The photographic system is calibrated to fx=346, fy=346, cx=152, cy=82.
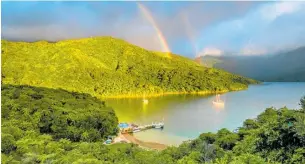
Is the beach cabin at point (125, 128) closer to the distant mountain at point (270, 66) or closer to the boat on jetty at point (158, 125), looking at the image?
the boat on jetty at point (158, 125)

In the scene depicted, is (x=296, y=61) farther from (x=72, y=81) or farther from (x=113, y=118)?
(x=113, y=118)

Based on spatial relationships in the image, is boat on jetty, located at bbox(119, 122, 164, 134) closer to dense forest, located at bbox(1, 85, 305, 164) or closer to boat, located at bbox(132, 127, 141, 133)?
boat, located at bbox(132, 127, 141, 133)

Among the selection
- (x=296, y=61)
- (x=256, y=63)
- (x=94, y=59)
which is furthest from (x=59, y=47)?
(x=296, y=61)

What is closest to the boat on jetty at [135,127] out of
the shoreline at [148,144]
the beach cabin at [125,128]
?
the beach cabin at [125,128]

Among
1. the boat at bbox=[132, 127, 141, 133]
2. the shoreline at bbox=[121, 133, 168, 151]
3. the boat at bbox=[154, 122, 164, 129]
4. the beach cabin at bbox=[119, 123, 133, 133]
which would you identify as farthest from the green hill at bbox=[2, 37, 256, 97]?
the shoreline at bbox=[121, 133, 168, 151]

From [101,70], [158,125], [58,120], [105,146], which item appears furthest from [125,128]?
[101,70]
